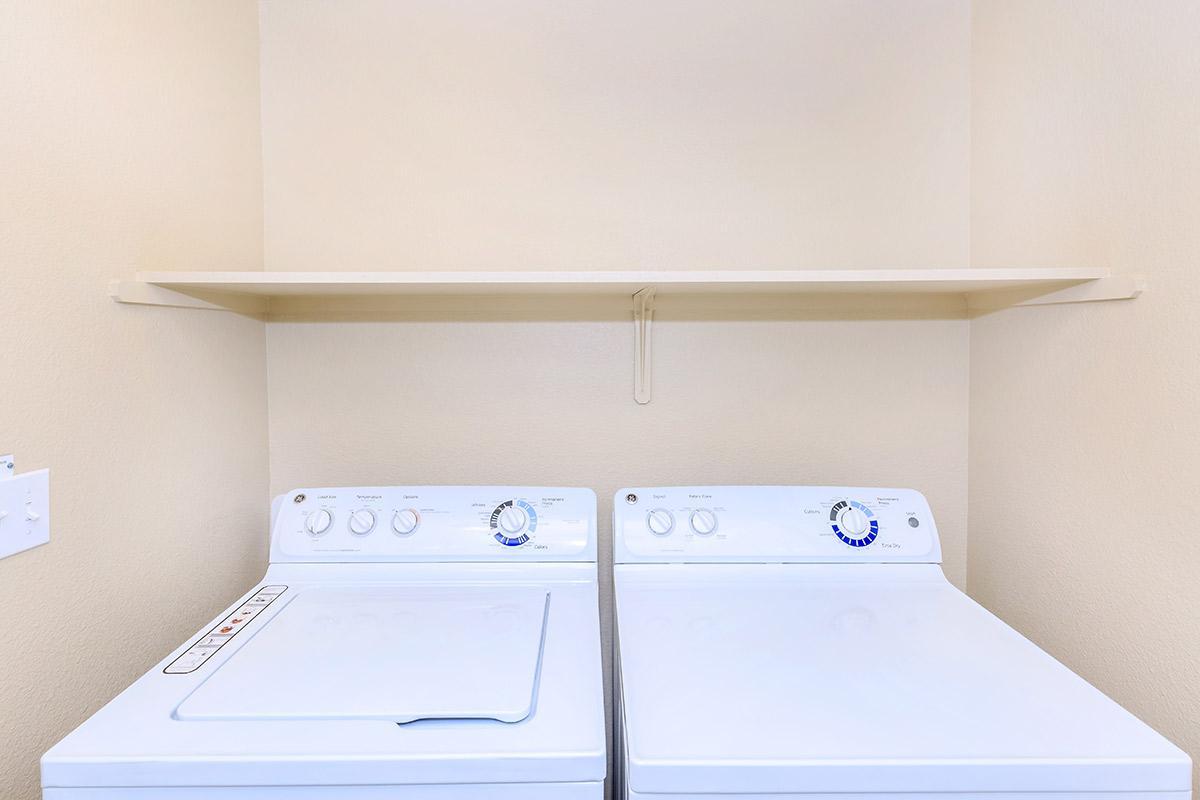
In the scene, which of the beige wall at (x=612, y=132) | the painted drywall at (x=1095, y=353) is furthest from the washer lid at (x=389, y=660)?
the painted drywall at (x=1095, y=353)

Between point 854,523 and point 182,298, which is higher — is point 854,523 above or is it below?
below

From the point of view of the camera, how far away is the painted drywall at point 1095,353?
103 cm

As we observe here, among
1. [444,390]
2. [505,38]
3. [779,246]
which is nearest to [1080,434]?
[779,246]

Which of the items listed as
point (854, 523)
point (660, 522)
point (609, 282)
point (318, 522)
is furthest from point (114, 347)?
point (854, 523)

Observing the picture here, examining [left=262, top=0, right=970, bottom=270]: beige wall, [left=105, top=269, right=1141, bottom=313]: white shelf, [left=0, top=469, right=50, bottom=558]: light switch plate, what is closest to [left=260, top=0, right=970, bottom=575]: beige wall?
[left=262, top=0, right=970, bottom=270]: beige wall

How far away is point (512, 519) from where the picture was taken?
53.9 inches

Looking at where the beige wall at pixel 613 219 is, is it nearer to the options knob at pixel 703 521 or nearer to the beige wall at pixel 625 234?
the beige wall at pixel 625 234

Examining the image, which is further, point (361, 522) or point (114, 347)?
point (361, 522)

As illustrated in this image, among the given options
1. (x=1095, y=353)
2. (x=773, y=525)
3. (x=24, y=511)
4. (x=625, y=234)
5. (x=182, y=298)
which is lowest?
(x=773, y=525)

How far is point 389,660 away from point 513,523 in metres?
0.44

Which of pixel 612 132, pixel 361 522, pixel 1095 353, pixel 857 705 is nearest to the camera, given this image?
pixel 857 705

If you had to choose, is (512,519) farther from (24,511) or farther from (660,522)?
(24,511)

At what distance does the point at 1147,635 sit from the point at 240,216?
199cm

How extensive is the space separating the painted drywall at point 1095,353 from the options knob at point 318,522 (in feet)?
4.97
